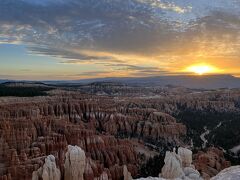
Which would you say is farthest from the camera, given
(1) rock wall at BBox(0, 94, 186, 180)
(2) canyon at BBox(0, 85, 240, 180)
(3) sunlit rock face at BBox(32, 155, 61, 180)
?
(1) rock wall at BBox(0, 94, 186, 180)

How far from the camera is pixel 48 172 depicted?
27188 mm

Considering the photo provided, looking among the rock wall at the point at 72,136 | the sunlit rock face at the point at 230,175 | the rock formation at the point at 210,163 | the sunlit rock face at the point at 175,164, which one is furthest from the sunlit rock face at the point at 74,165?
the sunlit rock face at the point at 230,175

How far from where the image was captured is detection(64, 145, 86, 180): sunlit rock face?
2875cm

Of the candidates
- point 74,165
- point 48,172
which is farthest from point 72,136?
point 48,172

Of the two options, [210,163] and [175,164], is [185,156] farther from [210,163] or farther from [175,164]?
[210,163]

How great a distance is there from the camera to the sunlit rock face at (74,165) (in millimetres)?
28750

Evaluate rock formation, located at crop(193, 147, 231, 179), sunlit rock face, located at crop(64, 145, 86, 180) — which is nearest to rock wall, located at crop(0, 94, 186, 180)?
sunlit rock face, located at crop(64, 145, 86, 180)

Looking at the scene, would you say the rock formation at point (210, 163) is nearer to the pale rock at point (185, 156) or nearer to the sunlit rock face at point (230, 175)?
the pale rock at point (185, 156)

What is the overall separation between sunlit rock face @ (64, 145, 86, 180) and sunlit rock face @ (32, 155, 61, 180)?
103 centimetres

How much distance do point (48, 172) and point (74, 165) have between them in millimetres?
2303

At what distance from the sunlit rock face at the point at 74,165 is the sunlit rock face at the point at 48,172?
3.37ft

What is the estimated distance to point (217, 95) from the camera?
126 meters

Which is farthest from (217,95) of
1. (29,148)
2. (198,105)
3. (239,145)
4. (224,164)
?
(29,148)

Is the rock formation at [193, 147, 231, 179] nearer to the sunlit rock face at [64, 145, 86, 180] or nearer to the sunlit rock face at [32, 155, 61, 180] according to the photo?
the sunlit rock face at [64, 145, 86, 180]
